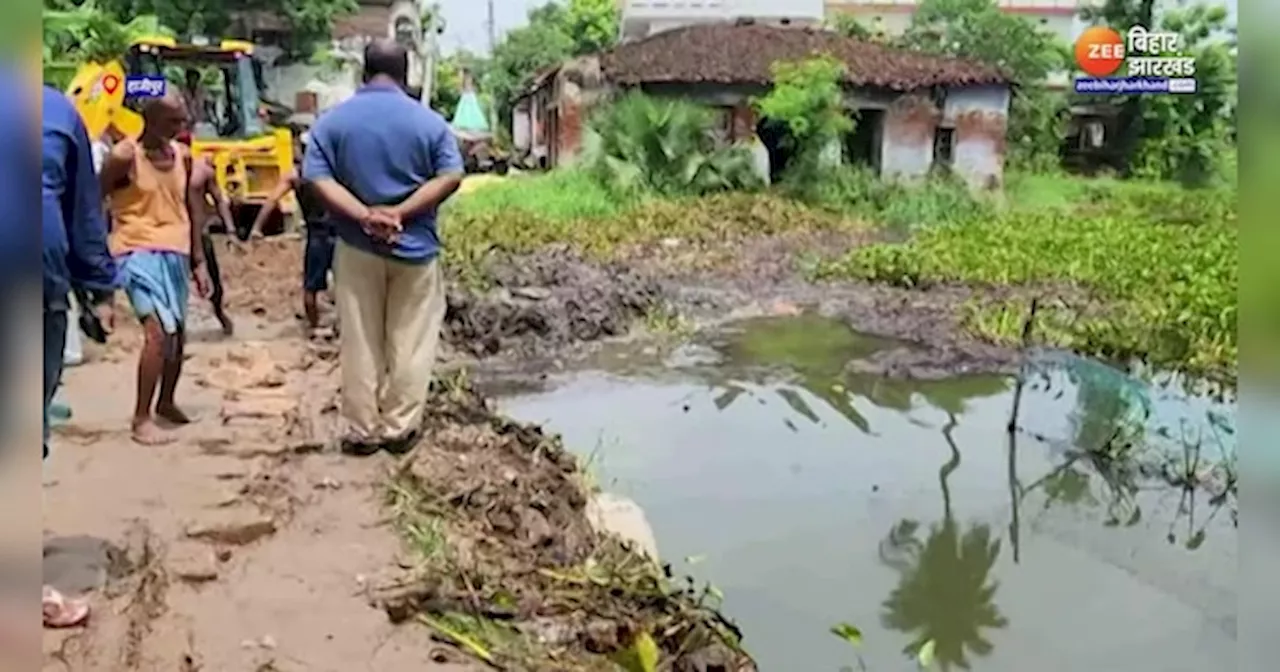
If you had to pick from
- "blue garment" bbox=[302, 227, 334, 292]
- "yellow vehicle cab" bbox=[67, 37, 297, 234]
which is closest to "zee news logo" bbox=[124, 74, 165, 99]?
"yellow vehicle cab" bbox=[67, 37, 297, 234]

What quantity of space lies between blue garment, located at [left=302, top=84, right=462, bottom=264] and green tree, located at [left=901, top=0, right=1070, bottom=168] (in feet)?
4.15

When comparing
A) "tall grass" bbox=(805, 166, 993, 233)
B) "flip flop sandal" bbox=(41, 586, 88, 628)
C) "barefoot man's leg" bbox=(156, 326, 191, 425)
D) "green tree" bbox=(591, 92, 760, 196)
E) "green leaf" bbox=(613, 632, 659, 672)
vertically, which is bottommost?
"green leaf" bbox=(613, 632, 659, 672)

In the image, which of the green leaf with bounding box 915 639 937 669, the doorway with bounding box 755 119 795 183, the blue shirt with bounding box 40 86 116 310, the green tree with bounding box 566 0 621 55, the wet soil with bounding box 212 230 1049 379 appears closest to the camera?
the blue shirt with bounding box 40 86 116 310

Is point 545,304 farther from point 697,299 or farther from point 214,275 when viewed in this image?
point 214,275

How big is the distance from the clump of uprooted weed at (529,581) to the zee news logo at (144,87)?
97cm

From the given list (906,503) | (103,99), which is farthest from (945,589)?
(103,99)

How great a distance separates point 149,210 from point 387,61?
23.8 inches

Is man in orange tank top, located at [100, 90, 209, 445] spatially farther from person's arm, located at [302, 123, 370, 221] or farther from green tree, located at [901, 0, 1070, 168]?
green tree, located at [901, 0, 1070, 168]

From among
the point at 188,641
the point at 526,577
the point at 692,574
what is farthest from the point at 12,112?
the point at 692,574

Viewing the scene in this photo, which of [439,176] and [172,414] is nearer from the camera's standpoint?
[439,176]

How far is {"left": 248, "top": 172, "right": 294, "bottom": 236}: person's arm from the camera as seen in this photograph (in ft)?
10.8

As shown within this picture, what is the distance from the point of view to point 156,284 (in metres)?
2.96

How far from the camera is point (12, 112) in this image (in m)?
1.68

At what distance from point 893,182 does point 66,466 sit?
2.36m
